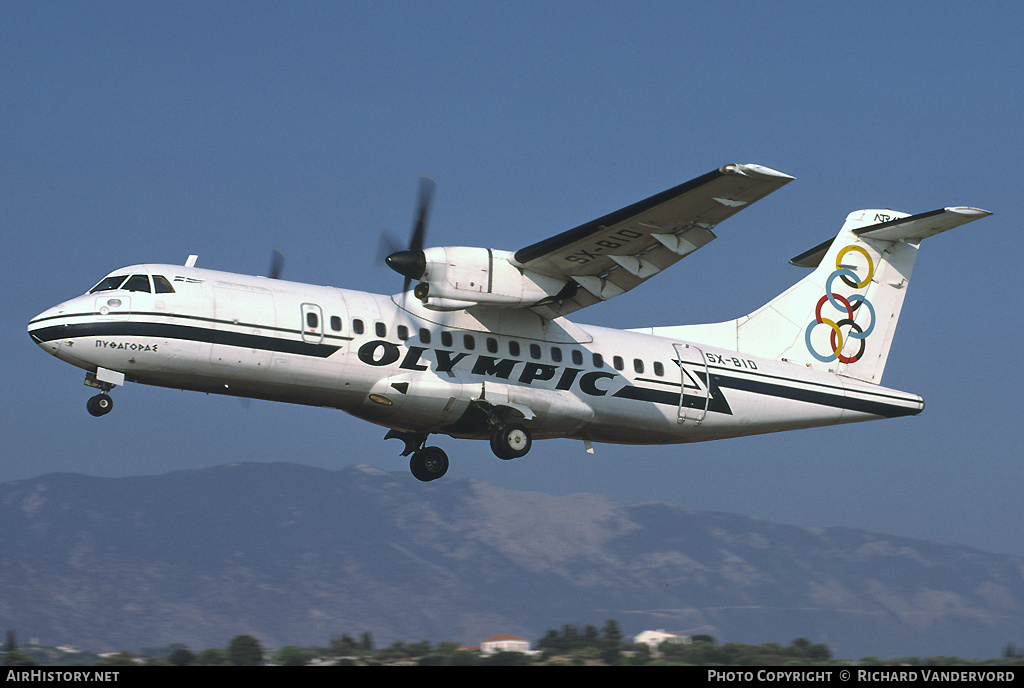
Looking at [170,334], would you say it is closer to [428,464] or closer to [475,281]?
[475,281]

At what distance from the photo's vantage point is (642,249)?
50.8ft

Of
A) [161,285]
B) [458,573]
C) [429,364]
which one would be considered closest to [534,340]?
[429,364]

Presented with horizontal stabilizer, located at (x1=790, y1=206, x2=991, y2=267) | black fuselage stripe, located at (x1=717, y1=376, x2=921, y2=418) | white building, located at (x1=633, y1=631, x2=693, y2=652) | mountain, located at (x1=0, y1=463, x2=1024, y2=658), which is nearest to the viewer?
white building, located at (x1=633, y1=631, x2=693, y2=652)

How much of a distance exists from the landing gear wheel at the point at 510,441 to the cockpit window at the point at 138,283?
5403 mm

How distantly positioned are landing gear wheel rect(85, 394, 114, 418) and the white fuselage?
1.52ft

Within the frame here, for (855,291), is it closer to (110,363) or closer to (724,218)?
(724,218)

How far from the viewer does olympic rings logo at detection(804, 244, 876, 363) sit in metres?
18.8

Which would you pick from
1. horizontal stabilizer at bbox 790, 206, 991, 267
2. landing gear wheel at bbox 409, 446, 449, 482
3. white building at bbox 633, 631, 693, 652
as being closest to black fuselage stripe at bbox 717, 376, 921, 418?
horizontal stabilizer at bbox 790, 206, 991, 267

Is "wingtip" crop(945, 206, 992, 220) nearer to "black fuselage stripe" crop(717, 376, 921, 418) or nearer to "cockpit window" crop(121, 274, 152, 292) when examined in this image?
"black fuselage stripe" crop(717, 376, 921, 418)

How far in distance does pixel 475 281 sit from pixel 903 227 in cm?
816

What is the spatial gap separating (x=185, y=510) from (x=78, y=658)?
10835 centimetres

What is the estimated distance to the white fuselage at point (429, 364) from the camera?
14375mm

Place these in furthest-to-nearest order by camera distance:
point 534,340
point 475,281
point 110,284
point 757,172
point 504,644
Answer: point 534,340 < point 504,644 < point 475,281 < point 110,284 < point 757,172

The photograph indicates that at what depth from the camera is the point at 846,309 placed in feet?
62.9
